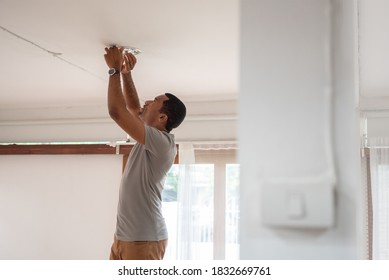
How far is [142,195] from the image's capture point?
157 cm

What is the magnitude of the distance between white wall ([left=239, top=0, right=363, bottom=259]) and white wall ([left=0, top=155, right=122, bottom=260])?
3.30m

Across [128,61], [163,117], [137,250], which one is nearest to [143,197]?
[137,250]

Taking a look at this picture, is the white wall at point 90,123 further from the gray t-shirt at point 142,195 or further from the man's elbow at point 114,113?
the man's elbow at point 114,113

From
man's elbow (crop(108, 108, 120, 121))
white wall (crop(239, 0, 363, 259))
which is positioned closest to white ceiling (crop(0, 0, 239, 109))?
man's elbow (crop(108, 108, 120, 121))

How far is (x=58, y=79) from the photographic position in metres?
2.88

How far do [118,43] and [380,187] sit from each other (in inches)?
93.1

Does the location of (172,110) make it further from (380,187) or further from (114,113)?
(380,187)

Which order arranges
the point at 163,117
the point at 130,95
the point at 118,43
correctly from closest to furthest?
the point at 163,117
the point at 130,95
the point at 118,43

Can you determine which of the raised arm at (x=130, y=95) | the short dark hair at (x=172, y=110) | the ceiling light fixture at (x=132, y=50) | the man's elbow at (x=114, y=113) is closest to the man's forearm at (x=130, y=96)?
the raised arm at (x=130, y=95)

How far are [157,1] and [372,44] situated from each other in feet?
3.61

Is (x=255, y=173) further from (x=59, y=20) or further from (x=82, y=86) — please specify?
(x=82, y=86)

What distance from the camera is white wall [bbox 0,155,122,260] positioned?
145 inches

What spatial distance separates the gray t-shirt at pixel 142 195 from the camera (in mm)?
1546

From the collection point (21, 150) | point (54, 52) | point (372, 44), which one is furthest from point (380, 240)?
point (21, 150)
